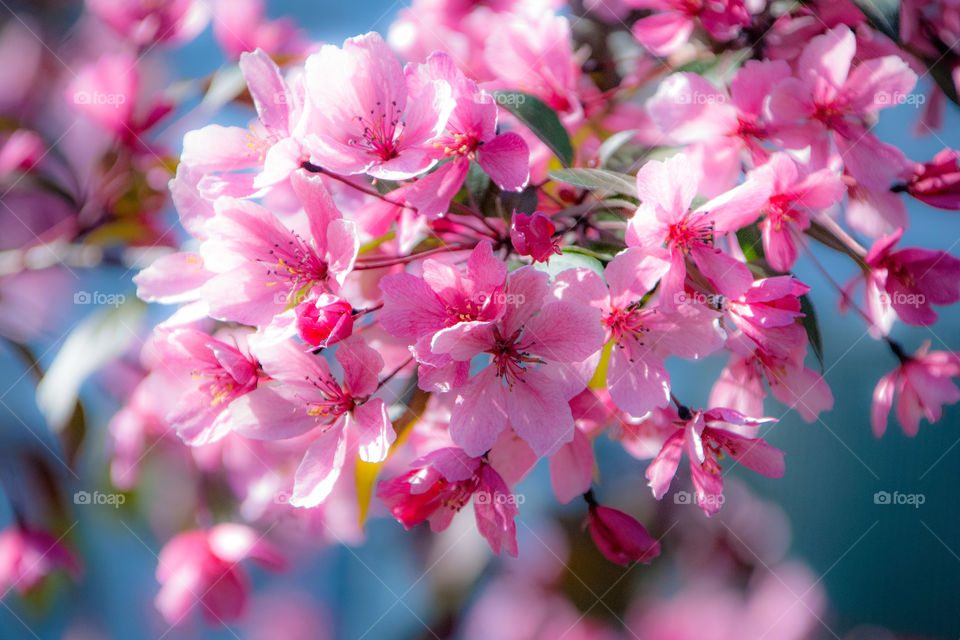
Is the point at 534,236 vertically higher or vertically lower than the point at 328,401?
higher

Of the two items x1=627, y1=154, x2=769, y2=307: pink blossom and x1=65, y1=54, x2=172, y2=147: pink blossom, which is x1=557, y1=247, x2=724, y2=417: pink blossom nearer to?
x1=627, y1=154, x2=769, y2=307: pink blossom
